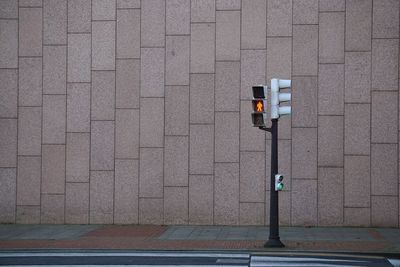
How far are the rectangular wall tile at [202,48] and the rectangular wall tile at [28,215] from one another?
6.50m

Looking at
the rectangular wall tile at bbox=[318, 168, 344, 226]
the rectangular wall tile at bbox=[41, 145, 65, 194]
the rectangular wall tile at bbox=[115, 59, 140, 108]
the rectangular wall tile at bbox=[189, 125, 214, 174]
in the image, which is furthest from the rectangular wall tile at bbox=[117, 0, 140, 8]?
the rectangular wall tile at bbox=[318, 168, 344, 226]

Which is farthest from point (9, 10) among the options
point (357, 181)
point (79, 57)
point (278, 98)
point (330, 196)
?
point (357, 181)

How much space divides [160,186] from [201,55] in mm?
4170

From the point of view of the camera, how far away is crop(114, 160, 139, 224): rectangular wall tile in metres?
20.6

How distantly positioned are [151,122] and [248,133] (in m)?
2.98

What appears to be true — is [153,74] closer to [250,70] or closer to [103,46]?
[103,46]

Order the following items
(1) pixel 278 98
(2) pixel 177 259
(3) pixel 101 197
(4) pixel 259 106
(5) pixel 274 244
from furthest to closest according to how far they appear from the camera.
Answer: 1. (3) pixel 101 197
2. (1) pixel 278 98
3. (4) pixel 259 106
4. (5) pixel 274 244
5. (2) pixel 177 259

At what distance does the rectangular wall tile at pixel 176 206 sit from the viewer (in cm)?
2044

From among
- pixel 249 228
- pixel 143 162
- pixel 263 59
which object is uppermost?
pixel 263 59

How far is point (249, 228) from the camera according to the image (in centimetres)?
1977

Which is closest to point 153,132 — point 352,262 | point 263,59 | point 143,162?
point 143,162

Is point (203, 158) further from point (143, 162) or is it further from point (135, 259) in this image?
point (135, 259)

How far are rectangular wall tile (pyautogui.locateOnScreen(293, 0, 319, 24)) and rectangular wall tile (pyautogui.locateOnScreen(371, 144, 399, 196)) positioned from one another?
4212 mm

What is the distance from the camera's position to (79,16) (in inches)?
822
